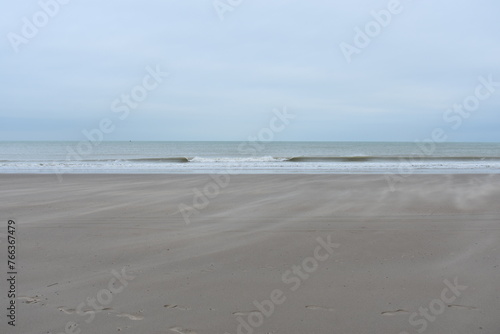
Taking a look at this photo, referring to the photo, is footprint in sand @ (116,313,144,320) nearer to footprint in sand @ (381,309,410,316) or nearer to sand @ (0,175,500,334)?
sand @ (0,175,500,334)

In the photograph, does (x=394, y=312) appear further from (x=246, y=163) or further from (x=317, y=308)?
(x=246, y=163)

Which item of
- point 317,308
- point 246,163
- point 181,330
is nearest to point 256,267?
point 317,308

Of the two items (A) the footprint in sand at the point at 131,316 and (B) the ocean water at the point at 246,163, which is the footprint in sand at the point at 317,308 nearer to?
(A) the footprint in sand at the point at 131,316

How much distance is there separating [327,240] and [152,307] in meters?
3.37

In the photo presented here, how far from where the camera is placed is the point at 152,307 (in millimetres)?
3883

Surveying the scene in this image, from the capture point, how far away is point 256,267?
16.5 feet

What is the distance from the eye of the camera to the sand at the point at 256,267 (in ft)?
12.0

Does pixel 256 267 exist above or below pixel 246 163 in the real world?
below

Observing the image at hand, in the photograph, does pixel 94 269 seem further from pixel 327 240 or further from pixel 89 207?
pixel 89 207

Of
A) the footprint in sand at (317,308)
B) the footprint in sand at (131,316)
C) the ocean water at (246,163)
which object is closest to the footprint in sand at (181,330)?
the footprint in sand at (131,316)

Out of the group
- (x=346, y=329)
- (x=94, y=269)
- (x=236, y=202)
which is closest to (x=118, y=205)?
(x=236, y=202)

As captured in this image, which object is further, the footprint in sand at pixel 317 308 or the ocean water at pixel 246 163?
the ocean water at pixel 246 163

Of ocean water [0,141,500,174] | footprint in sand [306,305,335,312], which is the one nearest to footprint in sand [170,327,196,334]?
footprint in sand [306,305,335,312]

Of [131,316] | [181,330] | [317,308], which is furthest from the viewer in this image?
[317,308]
